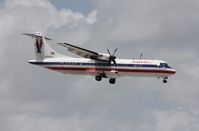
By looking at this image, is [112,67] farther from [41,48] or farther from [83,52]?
[41,48]

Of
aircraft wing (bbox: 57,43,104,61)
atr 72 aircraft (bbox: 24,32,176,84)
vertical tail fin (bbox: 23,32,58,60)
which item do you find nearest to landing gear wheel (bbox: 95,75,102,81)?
atr 72 aircraft (bbox: 24,32,176,84)

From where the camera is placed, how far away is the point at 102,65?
8300 cm

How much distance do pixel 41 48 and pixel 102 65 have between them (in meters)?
13.5

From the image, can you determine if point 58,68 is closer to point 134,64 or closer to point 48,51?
point 48,51

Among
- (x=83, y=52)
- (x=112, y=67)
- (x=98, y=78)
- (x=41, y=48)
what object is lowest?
(x=98, y=78)

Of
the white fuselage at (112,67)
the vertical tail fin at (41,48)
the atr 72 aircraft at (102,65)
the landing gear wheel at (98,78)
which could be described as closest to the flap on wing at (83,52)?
the atr 72 aircraft at (102,65)

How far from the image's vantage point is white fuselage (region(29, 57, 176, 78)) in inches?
3155

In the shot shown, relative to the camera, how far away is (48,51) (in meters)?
89.2

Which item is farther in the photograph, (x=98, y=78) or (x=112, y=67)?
(x=98, y=78)

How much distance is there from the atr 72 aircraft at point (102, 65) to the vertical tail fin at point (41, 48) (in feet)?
2.34

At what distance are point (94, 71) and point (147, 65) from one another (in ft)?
30.0

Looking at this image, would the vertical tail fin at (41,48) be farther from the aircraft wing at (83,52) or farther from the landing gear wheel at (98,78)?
the landing gear wheel at (98,78)

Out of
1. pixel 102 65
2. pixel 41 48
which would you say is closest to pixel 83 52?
pixel 102 65

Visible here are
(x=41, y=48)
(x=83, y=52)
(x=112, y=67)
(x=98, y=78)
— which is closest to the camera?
(x=112, y=67)
